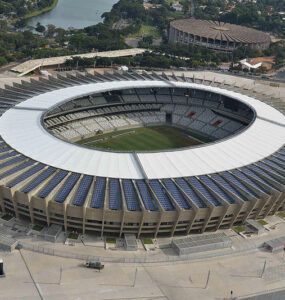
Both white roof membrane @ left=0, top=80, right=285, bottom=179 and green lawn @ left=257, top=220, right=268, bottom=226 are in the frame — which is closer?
white roof membrane @ left=0, top=80, right=285, bottom=179

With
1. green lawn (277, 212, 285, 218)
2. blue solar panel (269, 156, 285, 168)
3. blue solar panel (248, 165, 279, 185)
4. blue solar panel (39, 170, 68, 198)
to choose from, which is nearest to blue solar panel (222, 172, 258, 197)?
blue solar panel (248, 165, 279, 185)

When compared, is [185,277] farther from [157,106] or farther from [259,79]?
[259,79]

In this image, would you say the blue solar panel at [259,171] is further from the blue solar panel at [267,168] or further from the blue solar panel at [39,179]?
the blue solar panel at [39,179]

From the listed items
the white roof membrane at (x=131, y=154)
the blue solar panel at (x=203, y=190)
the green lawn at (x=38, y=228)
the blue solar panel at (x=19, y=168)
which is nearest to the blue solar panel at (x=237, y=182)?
the white roof membrane at (x=131, y=154)

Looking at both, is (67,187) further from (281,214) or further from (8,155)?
(281,214)

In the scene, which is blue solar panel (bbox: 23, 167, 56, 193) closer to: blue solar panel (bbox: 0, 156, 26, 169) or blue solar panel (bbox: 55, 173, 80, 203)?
blue solar panel (bbox: 55, 173, 80, 203)

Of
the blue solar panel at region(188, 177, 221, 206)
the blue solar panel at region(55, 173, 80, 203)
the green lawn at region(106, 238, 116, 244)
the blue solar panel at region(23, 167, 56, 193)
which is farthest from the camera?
the blue solar panel at region(188, 177, 221, 206)
